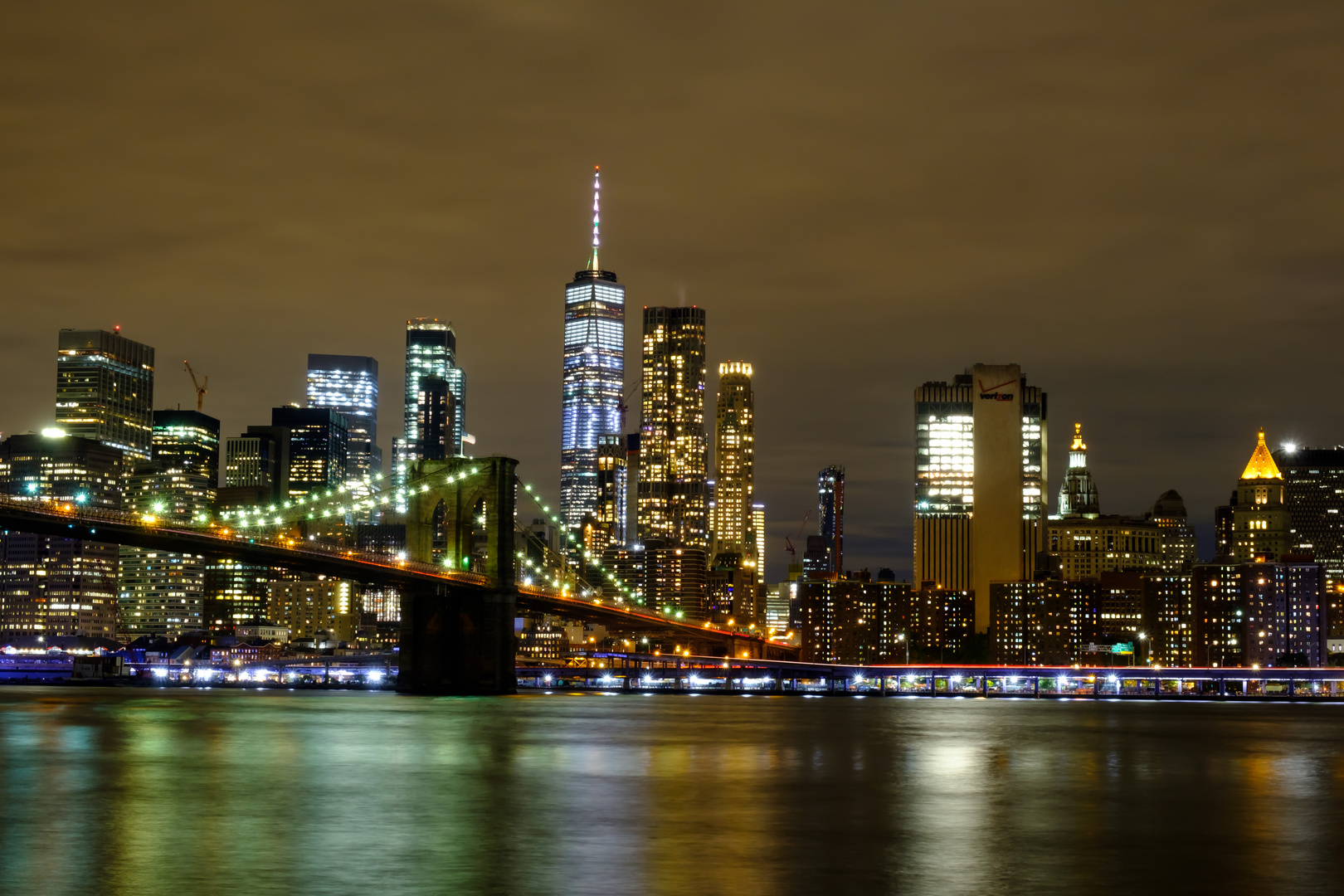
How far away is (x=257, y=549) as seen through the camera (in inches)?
3521

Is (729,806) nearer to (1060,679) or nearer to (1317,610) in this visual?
(1060,679)

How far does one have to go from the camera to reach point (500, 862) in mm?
26391

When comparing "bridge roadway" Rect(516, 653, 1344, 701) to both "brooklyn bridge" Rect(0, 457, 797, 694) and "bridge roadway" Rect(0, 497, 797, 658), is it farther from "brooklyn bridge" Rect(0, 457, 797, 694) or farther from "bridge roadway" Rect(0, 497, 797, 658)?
"bridge roadway" Rect(0, 497, 797, 658)

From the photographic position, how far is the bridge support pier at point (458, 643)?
99562mm

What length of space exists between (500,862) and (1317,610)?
179 metres

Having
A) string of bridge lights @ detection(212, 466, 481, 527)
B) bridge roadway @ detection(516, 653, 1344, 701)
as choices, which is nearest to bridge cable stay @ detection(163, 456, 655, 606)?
string of bridge lights @ detection(212, 466, 481, 527)

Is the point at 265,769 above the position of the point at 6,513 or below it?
below

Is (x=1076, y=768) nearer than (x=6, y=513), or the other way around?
(x=1076, y=768)

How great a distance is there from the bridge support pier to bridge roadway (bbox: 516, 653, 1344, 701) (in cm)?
3462

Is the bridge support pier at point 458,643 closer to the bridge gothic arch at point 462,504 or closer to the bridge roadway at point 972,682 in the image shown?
the bridge gothic arch at point 462,504

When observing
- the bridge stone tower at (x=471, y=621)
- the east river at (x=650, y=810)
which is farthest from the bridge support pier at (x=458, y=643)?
the east river at (x=650, y=810)

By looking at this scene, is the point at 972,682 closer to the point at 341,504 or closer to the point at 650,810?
the point at 341,504

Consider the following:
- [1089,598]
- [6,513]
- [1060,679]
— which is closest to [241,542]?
[6,513]

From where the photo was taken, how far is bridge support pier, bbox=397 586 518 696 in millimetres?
99562
